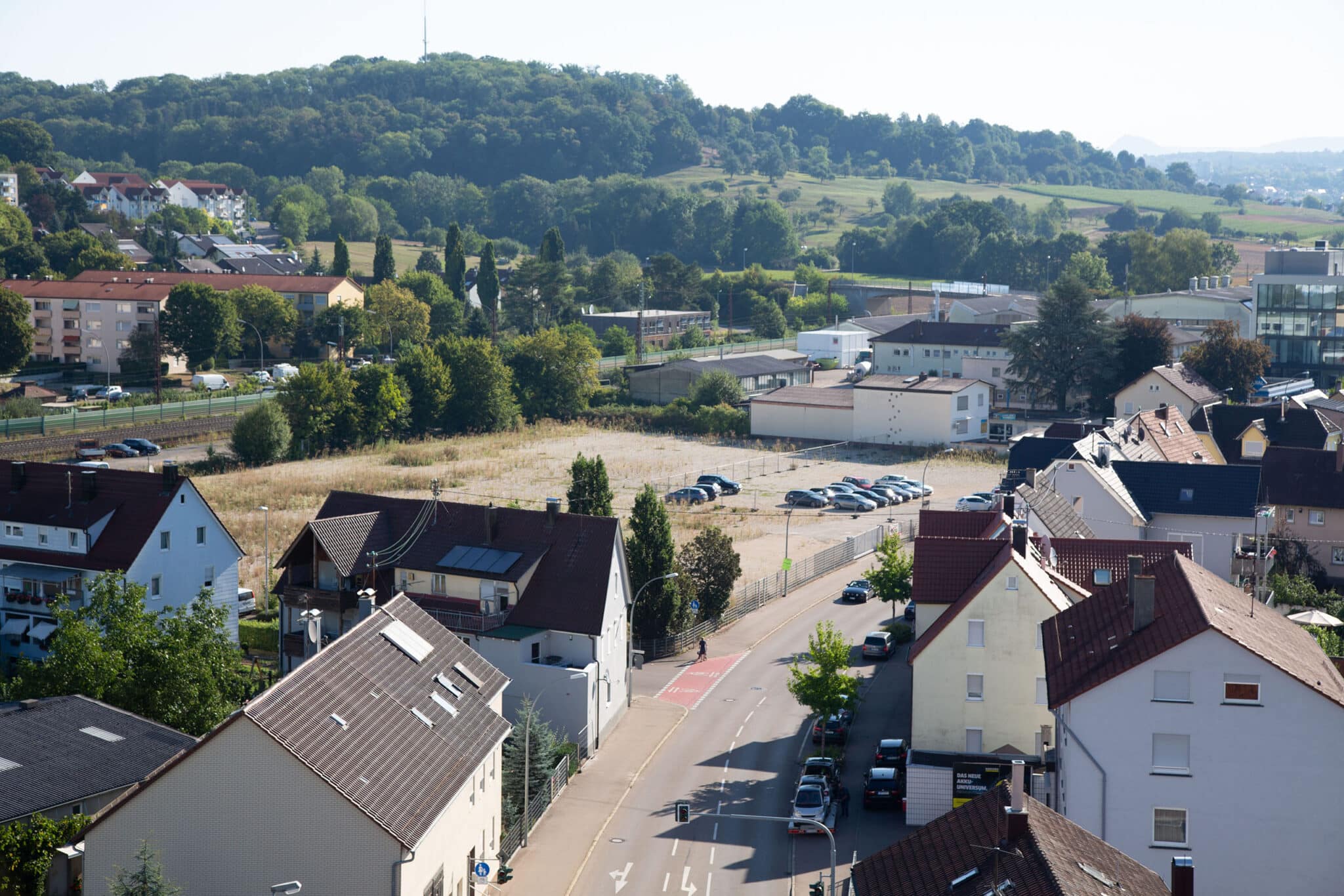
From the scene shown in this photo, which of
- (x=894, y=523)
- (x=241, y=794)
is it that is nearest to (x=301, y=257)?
(x=894, y=523)

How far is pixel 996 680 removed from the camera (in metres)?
33.4

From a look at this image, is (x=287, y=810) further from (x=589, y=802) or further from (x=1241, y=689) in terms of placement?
(x=1241, y=689)

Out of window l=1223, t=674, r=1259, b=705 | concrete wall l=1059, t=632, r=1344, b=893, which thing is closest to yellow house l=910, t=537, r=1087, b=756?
concrete wall l=1059, t=632, r=1344, b=893

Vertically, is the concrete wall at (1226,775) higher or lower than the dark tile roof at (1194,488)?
lower

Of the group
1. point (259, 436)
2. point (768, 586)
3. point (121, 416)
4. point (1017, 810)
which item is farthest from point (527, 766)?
point (121, 416)

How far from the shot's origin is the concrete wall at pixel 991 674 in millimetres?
33062

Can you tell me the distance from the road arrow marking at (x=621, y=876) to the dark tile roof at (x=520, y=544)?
27.6 feet

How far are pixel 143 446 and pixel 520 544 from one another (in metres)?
48.6

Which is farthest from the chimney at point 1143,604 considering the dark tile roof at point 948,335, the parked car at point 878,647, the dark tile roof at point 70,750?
the dark tile roof at point 948,335

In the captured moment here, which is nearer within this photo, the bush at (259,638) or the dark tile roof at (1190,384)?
the bush at (259,638)

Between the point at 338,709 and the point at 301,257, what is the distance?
158131 millimetres

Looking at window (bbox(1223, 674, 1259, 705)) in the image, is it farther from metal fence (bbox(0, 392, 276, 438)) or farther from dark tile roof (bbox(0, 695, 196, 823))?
metal fence (bbox(0, 392, 276, 438))

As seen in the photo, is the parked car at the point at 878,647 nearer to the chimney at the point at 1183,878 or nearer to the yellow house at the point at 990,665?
the yellow house at the point at 990,665

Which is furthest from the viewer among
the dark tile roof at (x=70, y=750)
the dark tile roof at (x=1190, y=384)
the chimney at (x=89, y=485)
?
the dark tile roof at (x=1190, y=384)
